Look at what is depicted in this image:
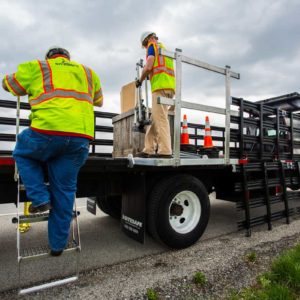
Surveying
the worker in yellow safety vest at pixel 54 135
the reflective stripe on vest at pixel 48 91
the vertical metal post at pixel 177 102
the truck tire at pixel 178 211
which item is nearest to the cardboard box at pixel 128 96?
the vertical metal post at pixel 177 102

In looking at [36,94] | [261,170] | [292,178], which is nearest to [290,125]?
[292,178]

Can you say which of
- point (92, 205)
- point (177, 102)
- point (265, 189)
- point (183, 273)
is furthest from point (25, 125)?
Answer: point (265, 189)

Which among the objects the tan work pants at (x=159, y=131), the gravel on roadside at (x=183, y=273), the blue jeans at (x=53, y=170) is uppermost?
the tan work pants at (x=159, y=131)

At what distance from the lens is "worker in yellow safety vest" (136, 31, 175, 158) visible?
3734mm

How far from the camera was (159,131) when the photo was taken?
374cm

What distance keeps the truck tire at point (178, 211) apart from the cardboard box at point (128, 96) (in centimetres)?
171

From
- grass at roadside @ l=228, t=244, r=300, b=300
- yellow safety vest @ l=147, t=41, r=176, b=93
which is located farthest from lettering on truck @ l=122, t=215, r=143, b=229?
yellow safety vest @ l=147, t=41, r=176, b=93

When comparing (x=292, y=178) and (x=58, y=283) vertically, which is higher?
(x=292, y=178)

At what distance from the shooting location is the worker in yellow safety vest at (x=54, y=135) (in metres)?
2.46

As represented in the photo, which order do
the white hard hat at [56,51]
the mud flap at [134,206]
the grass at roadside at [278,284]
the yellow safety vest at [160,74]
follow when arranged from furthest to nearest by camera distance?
the yellow safety vest at [160,74]
the mud flap at [134,206]
the white hard hat at [56,51]
the grass at roadside at [278,284]

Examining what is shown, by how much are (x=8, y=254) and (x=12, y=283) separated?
32.6 inches

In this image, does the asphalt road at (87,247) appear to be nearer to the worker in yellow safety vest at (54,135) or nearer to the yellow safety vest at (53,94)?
the worker in yellow safety vest at (54,135)

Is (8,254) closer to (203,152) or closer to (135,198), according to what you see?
(135,198)

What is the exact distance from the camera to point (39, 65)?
8.27 ft
